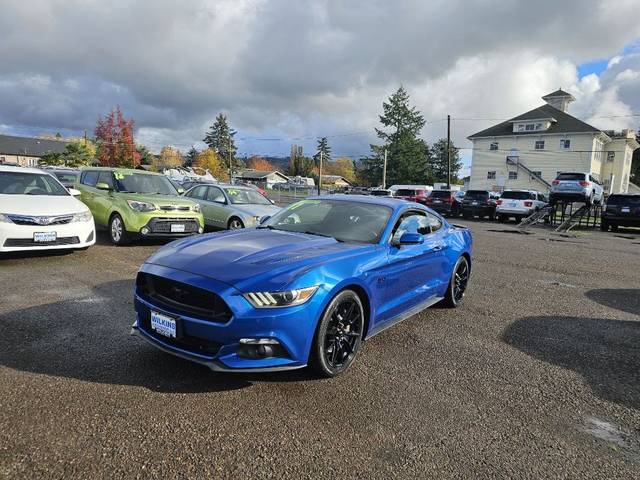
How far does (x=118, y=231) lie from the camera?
30.7 feet

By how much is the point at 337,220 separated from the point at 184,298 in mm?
1899

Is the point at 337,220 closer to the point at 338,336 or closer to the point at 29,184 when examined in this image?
the point at 338,336

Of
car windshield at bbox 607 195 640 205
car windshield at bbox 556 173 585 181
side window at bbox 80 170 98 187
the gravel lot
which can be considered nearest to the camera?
the gravel lot

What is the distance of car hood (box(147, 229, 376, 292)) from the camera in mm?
3158

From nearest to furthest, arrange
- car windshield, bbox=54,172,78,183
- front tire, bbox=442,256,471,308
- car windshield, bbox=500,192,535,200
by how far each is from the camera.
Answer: front tire, bbox=442,256,471,308, car windshield, bbox=54,172,78,183, car windshield, bbox=500,192,535,200

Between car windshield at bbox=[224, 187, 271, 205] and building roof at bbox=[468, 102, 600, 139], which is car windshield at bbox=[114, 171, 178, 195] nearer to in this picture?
car windshield at bbox=[224, 187, 271, 205]

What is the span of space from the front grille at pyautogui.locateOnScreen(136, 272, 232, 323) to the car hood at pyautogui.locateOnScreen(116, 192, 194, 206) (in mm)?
6059

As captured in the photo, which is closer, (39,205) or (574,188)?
(39,205)

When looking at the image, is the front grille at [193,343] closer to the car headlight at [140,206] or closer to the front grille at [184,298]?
the front grille at [184,298]

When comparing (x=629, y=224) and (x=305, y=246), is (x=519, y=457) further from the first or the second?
(x=629, y=224)

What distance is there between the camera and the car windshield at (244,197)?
1126cm

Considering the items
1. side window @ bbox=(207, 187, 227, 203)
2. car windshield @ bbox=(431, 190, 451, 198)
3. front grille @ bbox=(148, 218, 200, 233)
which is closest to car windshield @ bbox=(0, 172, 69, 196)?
front grille @ bbox=(148, 218, 200, 233)

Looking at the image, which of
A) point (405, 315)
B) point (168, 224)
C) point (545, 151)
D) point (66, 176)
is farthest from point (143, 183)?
point (545, 151)

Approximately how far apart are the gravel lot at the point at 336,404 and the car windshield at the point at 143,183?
15.6ft
